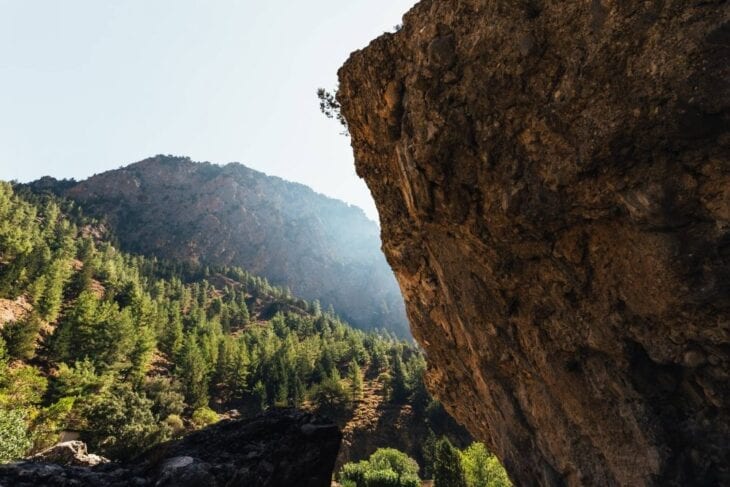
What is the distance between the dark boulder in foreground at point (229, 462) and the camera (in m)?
8.24

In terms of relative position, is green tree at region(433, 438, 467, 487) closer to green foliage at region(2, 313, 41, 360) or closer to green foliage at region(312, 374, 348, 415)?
green foliage at region(312, 374, 348, 415)

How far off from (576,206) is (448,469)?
44.2 meters

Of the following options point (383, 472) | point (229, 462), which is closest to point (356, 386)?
point (383, 472)

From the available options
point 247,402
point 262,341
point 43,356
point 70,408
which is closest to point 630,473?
point 70,408

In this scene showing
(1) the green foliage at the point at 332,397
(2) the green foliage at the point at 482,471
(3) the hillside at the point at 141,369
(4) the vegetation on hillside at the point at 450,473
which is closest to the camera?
(4) the vegetation on hillside at the point at 450,473

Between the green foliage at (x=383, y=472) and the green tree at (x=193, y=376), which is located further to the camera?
the green tree at (x=193, y=376)

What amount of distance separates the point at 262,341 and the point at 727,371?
112229 mm

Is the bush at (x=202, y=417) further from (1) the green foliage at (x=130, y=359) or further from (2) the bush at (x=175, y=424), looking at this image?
(2) the bush at (x=175, y=424)

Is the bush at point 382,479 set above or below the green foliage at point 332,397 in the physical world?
below

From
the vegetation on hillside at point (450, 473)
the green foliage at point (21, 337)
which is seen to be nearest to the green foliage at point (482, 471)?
the vegetation on hillside at point (450, 473)

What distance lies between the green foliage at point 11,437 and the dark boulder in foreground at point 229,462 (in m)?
32.2

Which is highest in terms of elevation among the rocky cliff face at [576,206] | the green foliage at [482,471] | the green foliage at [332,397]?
the green foliage at [332,397]

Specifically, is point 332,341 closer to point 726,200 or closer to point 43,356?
point 43,356

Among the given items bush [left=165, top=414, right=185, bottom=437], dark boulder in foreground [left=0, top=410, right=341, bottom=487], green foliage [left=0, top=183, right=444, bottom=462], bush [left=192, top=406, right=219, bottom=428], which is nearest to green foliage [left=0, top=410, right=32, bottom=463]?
green foliage [left=0, top=183, right=444, bottom=462]
